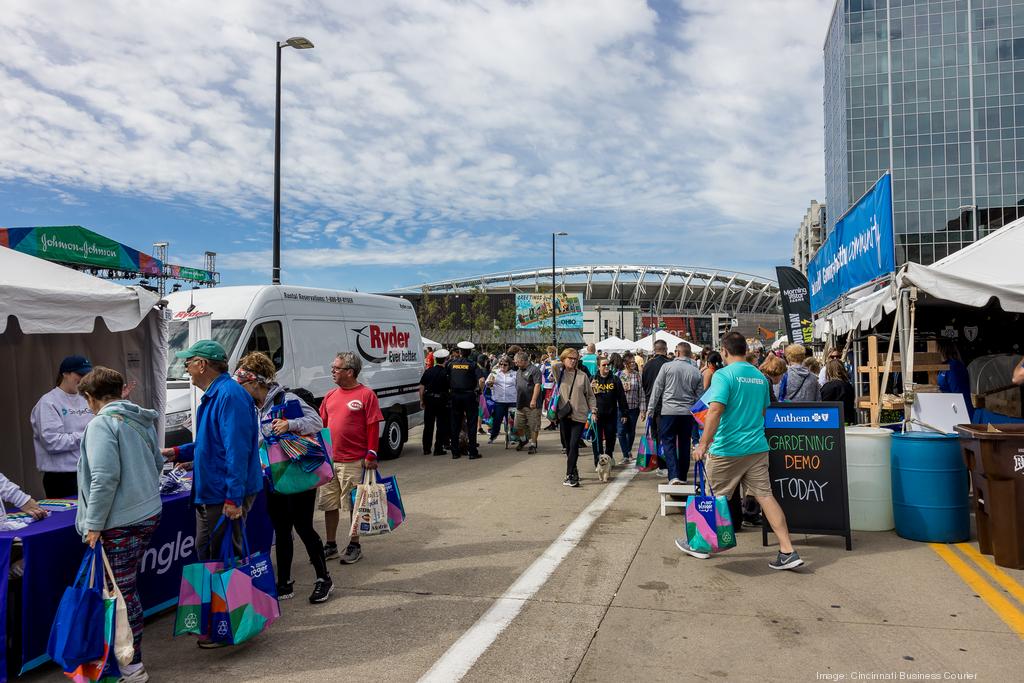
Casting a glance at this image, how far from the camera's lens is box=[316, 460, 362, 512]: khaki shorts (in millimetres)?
5734

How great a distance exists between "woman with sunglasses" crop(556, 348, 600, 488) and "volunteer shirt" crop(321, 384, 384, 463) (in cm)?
371

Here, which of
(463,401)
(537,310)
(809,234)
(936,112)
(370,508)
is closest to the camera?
(370,508)

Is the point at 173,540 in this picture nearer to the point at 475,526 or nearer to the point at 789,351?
the point at 475,526

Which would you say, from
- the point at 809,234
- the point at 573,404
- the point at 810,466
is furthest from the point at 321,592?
the point at 809,234

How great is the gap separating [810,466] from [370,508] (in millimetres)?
3673

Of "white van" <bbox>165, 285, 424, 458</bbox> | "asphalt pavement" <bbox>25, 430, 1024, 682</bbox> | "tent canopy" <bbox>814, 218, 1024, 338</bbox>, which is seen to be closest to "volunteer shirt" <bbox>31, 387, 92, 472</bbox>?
"asphalt pavement" <bbox>25, 430, 1024, 682</bbox>

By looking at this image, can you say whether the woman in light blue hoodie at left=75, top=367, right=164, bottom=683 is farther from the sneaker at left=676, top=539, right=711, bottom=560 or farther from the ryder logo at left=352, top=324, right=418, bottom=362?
the ryder logo at left=352, top=324, right=418, bottom=362

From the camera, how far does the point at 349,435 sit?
571 centimetres

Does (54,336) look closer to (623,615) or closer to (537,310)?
(623,615)

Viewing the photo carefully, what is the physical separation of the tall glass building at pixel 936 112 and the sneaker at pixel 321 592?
71.9 m

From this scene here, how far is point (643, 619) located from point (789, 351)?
497cm

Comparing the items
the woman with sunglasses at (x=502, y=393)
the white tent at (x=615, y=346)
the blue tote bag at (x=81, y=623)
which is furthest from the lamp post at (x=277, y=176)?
the white tent at (x=615, y=346)

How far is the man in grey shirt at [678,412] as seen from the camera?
27.2 feet

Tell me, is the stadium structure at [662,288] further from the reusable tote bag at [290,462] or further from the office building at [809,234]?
the reusable tote bag at [290,462]
